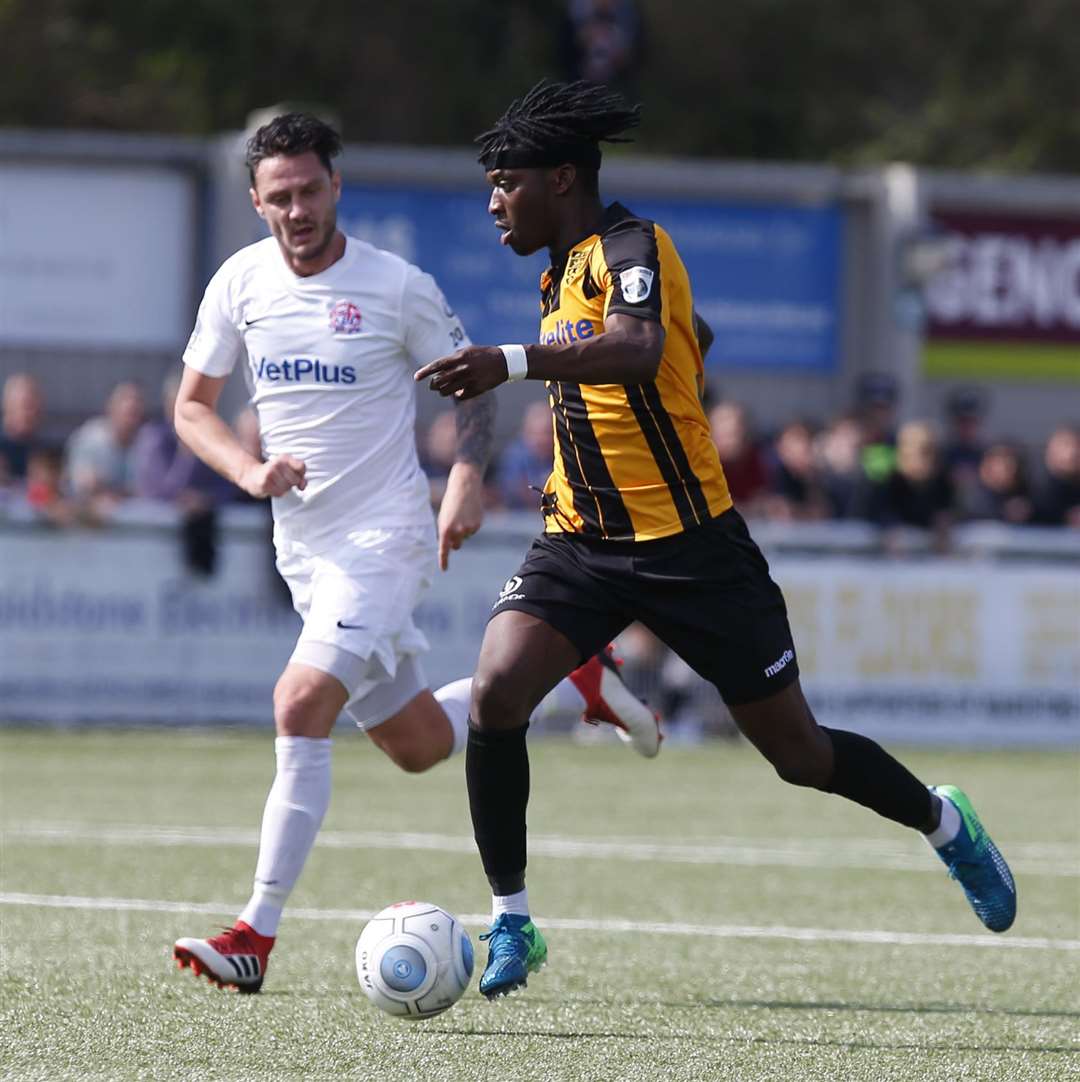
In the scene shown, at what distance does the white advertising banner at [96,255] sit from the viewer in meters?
19.3

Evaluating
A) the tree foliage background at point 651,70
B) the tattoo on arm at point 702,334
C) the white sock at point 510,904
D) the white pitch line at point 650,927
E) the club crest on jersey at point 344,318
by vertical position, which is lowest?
the white pitch line at point 650,927

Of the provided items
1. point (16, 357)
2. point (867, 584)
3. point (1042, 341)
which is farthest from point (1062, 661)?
point (16, 357)

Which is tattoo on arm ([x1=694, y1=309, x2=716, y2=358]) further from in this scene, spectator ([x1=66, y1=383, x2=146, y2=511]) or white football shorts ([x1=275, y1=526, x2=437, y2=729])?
spectator ([x1=66, y1=383, x2=146, y2=511])

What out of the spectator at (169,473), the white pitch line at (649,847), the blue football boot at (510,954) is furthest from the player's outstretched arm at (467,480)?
the spectator at (169,473)

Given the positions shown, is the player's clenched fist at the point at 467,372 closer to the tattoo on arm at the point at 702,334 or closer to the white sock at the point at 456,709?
the tattoo on arm at the point at 702,334

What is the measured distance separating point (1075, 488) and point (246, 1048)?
11945mm

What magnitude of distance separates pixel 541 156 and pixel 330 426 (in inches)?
47.1

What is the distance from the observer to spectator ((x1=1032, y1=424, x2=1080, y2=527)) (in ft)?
53.3

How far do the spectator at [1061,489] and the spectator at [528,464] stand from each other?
3471 millimetres

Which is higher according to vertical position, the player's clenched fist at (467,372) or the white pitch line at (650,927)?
the player's clenched fist at (467,372)

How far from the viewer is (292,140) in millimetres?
6469

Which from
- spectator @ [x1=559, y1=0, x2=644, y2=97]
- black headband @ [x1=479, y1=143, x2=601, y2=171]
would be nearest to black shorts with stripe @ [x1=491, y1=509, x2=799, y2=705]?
black headband @ [x1=479, y1=143, x2=601, y2=171]

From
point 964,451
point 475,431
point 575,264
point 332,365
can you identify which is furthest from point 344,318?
point 964,451

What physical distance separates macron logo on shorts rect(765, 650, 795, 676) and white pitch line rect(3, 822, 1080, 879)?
11.5ft
